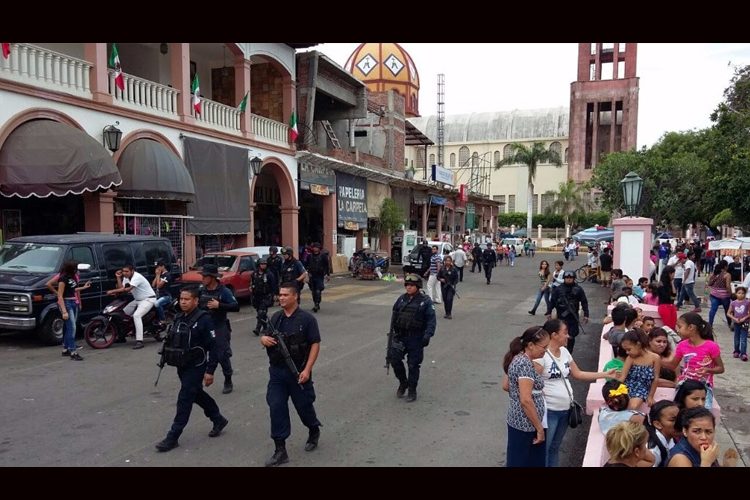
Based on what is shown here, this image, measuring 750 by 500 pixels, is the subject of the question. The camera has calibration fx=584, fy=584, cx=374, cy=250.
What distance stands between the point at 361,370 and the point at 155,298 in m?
4.45

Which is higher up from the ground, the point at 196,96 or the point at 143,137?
the point at 196,96

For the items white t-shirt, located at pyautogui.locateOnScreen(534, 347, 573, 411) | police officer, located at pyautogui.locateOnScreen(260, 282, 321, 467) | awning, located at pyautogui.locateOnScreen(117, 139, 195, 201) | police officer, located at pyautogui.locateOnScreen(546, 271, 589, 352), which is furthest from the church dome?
white t-shirt, located at pyautogui.locateOnScreen(534, 347, 573, 411)

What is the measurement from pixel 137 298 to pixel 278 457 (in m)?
6.51

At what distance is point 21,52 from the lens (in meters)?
13.0

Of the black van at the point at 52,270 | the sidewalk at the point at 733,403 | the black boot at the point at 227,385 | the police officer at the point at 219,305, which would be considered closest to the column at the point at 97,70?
the black van at the point at 52,270

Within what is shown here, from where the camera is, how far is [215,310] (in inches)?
286

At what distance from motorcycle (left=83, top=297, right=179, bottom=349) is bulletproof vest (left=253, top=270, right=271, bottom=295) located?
72.0 inches

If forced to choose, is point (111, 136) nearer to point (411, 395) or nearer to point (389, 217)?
point (411, 395)

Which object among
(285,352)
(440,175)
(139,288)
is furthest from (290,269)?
(440,175)

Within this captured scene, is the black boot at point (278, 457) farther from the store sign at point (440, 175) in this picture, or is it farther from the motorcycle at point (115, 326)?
the store sign at point (440, 175)

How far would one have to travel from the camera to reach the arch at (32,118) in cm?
1252
